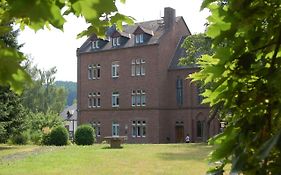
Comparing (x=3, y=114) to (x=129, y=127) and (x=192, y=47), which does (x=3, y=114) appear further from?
(x=129, y=127)

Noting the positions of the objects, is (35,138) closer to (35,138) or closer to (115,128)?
(35,138)

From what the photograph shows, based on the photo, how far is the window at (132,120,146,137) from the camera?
47094 millimetres

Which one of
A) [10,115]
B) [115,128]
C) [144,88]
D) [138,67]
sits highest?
[138,67]

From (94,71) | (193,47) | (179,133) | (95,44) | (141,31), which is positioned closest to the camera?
(193,47)

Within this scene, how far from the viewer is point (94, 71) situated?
169ft

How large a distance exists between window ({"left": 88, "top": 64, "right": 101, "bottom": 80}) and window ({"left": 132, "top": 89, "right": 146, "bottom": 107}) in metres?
5.26

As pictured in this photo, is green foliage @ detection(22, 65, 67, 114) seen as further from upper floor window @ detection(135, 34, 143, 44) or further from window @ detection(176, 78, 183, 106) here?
window @ detection(176, 78, 183, 106)

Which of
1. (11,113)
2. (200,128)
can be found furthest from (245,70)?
(200,128)

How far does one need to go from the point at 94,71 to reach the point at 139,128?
872 cm

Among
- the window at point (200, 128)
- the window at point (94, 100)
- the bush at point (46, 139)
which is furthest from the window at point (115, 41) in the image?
the bush at point (46, 139)

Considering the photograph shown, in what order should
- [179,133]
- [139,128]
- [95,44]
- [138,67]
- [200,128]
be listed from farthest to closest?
[95,44] → [138,67] → [139,128] → [179,133] → [200,128]

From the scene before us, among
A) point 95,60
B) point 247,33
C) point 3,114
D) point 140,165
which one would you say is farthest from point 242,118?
point 95,60

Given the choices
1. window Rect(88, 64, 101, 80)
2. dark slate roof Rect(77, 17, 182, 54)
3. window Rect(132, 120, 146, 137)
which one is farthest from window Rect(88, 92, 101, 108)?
window Rect(132, 120, 146, 137)

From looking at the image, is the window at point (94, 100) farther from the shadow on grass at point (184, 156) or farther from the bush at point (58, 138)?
the shadow on grass at point (184, 156)
